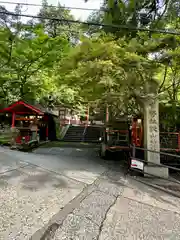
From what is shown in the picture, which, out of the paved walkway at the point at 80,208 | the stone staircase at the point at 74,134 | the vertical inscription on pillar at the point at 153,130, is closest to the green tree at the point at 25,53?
the stone staircase at the point at 74,134

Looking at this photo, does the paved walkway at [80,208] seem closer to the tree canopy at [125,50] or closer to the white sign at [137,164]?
the white sign at [137,164]

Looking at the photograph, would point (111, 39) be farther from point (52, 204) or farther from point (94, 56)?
point (52, 204)

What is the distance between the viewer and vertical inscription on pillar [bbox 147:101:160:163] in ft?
18.9

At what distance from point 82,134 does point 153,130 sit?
33.1ft

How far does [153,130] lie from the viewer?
587 cm

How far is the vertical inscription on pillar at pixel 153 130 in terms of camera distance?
5.75 m

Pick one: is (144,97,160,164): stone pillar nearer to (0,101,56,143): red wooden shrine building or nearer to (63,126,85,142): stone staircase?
(0,101,56,143): red wooden shrine building

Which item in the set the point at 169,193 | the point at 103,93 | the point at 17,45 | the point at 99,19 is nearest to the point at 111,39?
the point at 99,19

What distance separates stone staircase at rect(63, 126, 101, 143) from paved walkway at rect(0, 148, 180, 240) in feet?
31.7

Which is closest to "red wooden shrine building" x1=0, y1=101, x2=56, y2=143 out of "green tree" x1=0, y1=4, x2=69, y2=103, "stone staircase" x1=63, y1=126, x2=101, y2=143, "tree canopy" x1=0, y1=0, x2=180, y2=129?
"green tree" x1=0, y1=4, x2=69, y2=103

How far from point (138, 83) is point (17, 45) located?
7099 millimetres

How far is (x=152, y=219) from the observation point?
2.99 meters

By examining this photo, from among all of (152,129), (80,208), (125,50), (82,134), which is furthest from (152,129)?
(82,134)

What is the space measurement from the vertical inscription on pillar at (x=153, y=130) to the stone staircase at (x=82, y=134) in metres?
9.01
